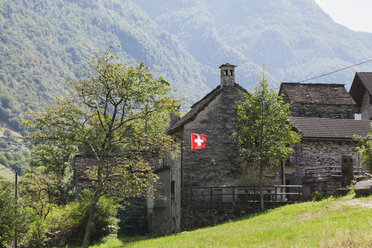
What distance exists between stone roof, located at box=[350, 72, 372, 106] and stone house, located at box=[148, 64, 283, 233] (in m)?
29.8

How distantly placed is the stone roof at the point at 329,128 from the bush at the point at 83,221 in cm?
1719

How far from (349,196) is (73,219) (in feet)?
64.6

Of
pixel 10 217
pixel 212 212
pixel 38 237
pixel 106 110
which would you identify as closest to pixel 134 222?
pixel 38 237

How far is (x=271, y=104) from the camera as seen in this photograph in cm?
3441

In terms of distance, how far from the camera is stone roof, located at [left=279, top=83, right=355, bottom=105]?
178 ft

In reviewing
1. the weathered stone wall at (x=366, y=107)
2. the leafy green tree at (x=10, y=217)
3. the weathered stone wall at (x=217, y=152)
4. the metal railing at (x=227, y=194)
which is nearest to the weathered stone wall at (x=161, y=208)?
the metal railing at (x=227, y=194)

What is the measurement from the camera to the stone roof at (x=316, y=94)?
5428 cm

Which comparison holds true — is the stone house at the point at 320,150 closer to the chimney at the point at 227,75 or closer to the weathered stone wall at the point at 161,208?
the chimney at the point at 227,75

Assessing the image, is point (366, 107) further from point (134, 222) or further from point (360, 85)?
point (134, 222)

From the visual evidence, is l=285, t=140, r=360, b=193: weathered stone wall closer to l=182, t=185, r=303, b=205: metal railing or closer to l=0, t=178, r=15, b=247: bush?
l=182, t=185, r=303, b=205: metal railing

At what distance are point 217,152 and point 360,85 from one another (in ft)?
114

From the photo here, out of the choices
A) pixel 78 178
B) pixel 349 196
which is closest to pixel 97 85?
pixel 349 196

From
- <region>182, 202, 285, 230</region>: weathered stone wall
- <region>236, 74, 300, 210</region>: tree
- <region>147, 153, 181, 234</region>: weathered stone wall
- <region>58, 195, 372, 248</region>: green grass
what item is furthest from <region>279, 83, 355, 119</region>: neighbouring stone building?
<region>58, 195, 372, 248</region>: green grass

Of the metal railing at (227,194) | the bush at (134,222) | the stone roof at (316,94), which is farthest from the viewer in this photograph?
the stone roof at (316,94)
